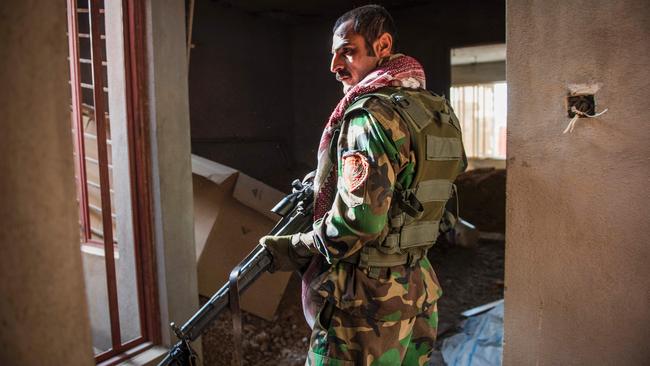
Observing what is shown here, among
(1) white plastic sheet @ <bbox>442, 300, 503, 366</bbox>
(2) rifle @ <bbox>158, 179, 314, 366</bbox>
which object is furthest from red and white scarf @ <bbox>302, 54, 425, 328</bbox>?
(1) white plastic sheet @ <bbox>442, 300, 503, 366</bbox>

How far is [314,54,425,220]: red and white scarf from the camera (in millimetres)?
1439

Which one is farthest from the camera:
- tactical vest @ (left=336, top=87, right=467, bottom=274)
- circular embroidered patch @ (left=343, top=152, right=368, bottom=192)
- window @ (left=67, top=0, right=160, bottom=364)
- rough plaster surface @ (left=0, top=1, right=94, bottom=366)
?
window @ (left=67, top=0, right=160, bottom=364)

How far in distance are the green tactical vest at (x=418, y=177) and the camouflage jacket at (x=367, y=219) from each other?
1.0 inches

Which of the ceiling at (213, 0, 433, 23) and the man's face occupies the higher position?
the ceiling at (213, 0, 433, 23)

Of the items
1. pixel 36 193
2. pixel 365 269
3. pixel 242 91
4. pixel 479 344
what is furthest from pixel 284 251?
pixel 242 91

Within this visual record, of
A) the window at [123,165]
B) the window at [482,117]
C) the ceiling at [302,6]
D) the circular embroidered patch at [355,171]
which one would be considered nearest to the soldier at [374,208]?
the circular embroidered patch at [355,171]

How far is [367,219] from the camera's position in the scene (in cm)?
127

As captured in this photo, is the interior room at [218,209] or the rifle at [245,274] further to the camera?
the rifle at [245,274]

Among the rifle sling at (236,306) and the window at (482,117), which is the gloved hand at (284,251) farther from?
the window at (482,117)

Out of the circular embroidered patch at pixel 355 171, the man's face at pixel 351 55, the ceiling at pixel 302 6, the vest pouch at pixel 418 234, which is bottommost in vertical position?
the vest pouch at pixel 418 234

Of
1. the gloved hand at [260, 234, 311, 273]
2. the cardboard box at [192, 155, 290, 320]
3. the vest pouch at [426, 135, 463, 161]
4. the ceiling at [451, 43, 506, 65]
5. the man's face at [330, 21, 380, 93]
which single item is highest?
the ceiling at [451, 43, 506, 65]

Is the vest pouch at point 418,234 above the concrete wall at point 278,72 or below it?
below

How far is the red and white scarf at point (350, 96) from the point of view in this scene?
1439 millimetres

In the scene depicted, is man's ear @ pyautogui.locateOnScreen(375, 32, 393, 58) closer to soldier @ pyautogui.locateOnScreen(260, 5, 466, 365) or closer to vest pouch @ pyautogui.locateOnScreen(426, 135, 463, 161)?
soldier @ pyautogui.locateOnScreen(260, 5, 466, 365)
